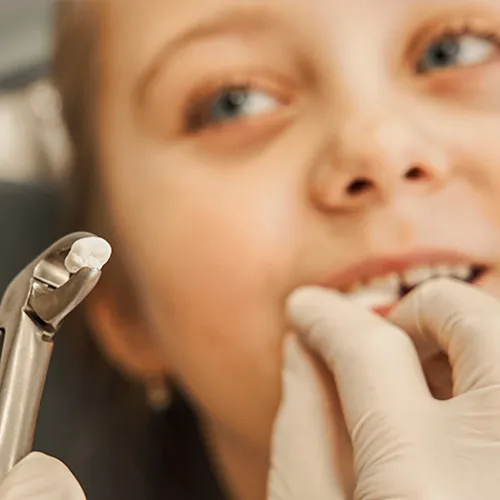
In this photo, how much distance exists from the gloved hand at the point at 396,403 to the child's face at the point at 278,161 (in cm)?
6

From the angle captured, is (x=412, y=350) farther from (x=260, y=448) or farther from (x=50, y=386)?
(x=50, y=386)

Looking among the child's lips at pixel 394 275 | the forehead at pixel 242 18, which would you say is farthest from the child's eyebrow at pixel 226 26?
the child's lips at pixel 394 275

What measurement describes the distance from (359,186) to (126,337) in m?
0.50

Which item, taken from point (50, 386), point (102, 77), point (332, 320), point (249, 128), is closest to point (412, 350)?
point (332, 320)

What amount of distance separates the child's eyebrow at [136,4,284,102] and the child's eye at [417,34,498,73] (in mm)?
151

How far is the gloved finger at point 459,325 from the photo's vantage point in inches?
21.5

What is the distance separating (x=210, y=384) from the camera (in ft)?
2.73

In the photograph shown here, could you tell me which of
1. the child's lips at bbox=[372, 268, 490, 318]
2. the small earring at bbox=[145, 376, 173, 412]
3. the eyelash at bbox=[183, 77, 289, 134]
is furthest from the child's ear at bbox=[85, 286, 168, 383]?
the child's lips at bbox=[372, 268, 490, 318]

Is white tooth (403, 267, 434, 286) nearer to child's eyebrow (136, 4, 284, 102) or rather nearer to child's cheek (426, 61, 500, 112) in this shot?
child's cheek (426, 61, 500, 112)

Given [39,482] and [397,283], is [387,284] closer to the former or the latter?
[397,283]

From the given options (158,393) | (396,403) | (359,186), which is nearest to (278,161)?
(359,186)

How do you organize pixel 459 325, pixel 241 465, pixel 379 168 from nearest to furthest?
pixel 459 325
pixel 379 168
pixel 241 465

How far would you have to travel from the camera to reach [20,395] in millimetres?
470

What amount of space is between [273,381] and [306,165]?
8.7 inches
